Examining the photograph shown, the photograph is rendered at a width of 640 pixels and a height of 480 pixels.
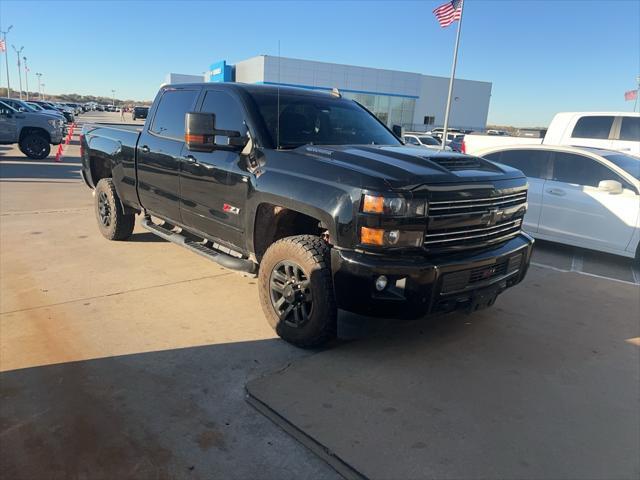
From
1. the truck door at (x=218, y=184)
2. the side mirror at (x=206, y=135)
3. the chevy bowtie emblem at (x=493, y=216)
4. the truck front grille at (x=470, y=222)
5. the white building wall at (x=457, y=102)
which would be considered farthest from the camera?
the white building wall at (x=457, y=102)

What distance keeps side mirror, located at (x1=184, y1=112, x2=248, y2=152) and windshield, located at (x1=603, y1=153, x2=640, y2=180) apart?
538 cm

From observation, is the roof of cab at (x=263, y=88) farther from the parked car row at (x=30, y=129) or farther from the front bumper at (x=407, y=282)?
the parked car row at (x=30, y=129)

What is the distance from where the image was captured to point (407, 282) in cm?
311

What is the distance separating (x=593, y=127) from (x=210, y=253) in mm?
9008

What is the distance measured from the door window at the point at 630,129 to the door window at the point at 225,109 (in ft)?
28.6

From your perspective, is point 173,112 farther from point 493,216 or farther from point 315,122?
point 493,216

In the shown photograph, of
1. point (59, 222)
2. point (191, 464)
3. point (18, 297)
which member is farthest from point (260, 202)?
point (59, 222)

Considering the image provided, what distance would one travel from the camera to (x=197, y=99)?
15.9ft

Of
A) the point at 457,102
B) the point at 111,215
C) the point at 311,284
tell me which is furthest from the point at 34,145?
the point at 457,102

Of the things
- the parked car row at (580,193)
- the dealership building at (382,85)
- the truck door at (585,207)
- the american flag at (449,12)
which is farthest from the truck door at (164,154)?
the dealership building at (382,85)

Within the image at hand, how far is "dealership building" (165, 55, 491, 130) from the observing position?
43906 mm

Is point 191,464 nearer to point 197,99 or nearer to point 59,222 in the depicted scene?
point 197,99

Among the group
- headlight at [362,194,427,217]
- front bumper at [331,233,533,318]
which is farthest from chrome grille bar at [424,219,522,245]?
headlight at [362,194,427,217]

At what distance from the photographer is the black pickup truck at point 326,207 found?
3.13 metres
